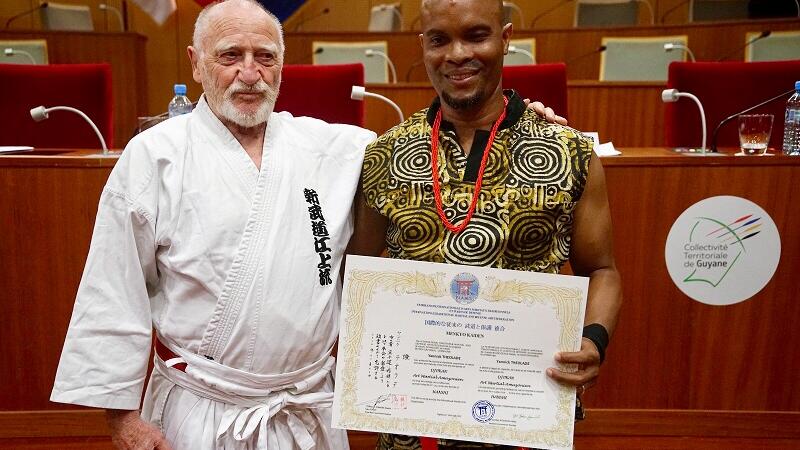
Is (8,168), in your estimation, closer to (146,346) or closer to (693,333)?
(146,346)

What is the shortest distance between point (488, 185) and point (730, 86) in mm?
2573

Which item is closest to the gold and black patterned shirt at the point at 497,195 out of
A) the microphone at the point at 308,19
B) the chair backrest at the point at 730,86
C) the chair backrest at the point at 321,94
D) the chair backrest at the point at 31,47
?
the chair backrest at the point at 321,94

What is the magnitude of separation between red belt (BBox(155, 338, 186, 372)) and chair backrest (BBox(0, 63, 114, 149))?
2171 millimetres

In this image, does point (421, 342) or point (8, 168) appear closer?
point (421, 342)

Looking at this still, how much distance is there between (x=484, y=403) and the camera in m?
1.19

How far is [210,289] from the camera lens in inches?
51.6

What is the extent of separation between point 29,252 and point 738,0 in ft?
20.9

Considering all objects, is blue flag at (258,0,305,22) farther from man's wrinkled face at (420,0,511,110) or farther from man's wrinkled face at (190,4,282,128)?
man's wrinkled face at (420,0,511,110)

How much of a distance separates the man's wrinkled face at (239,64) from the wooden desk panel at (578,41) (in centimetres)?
451

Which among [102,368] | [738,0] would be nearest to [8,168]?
[102,368]

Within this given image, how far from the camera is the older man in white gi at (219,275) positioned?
131 centimetres

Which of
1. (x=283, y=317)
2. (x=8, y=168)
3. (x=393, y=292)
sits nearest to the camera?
(x=393, y=292)

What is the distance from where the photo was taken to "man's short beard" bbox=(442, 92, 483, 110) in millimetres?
1260
